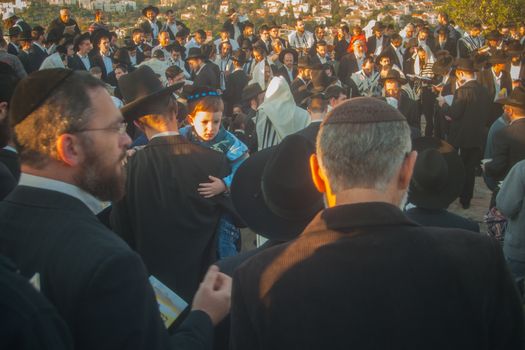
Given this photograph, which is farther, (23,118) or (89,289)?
(23,118)

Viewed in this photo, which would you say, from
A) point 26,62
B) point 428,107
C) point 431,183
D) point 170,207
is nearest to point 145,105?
point 170,207

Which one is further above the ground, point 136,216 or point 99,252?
point 99,252

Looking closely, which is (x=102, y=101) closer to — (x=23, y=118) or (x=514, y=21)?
(x=23, y=118)

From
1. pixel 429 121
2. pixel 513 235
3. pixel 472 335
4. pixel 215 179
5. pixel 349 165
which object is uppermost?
pixel 349 165

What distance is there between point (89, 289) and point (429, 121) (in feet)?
30.9

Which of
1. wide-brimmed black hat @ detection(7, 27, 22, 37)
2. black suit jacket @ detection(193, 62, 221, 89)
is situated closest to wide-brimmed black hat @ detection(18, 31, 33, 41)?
wide-brimmed black hat @ detection(7, 27, 22, 37)

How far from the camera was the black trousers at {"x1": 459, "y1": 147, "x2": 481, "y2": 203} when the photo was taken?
716 centimetres

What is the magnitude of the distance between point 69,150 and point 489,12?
22025mm

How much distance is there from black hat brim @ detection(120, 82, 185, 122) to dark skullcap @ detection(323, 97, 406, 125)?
5.97 ft

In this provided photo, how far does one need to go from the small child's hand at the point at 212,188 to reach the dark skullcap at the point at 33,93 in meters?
1.47

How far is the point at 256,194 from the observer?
220cm

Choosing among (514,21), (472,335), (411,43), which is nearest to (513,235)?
(472,335)

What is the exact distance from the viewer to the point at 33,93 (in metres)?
1.78

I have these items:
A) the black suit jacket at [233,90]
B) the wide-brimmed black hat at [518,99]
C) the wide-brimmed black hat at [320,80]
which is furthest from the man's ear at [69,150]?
the black suit jacket at [233,90]
